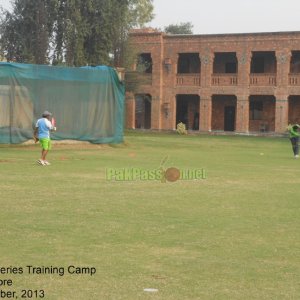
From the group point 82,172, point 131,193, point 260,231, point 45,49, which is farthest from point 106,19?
point 260,231

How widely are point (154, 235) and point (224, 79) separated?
44.8 m

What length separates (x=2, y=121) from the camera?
1093 inches

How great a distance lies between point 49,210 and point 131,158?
13274mm

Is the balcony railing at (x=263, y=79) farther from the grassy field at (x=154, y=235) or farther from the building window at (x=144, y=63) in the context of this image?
the grassy field at (x=154, y=235)

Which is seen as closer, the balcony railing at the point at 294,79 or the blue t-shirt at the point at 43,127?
the blue t-shirt at the point at 43,127

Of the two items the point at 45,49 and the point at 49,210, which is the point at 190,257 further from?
the point at 45,49

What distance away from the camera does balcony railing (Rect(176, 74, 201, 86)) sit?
5441cm

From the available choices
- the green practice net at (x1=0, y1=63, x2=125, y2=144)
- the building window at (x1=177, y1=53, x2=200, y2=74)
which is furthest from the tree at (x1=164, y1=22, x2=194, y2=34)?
the green practice net at (x1=0, y1=63, x2=125, y2=144)

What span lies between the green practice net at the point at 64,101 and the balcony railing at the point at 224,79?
22.5m

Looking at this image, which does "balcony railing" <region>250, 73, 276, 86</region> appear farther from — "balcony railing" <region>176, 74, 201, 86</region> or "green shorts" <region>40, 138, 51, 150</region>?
"green shorts" <region>40, 138, 51, 150</region>

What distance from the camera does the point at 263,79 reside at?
52.4 meters

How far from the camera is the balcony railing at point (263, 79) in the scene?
171ft

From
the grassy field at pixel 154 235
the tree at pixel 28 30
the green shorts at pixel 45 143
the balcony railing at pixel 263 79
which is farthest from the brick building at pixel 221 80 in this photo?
the grassy field at pixel 154 235

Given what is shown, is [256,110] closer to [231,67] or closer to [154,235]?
[231,67]
